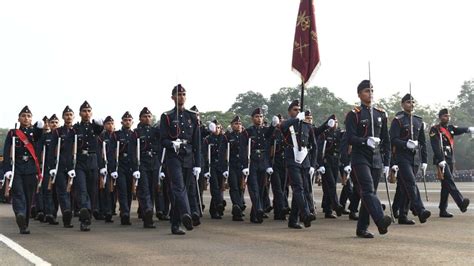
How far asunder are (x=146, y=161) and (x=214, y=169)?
11.5 feet

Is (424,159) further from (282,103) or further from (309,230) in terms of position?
(282,103)

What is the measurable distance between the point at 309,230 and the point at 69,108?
5211 mm

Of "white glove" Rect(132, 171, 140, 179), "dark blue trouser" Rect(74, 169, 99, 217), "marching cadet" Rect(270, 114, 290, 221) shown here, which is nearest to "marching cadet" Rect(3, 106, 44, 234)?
"dark blue trouser" Rect(74, 169, 99, 217)

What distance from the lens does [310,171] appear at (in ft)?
43.0

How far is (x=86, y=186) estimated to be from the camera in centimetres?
1405

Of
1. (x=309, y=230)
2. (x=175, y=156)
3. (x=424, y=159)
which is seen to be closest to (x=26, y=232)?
(x=175, y=156)

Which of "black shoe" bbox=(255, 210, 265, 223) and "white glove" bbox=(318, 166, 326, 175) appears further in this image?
"white glove" bbox=(318, 166, 326, 175)

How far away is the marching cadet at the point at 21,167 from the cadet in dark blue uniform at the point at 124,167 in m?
2.02

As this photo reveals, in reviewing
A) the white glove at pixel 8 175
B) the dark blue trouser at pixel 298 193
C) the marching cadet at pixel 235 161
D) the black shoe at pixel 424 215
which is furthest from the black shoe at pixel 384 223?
the white glove at pixel 8 175

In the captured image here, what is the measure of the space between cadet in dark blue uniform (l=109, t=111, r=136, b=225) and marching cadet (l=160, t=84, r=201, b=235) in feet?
8.31

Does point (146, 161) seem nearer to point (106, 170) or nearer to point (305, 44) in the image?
point (106, 170)

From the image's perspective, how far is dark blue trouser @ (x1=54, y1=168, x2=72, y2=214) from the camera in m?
14.1

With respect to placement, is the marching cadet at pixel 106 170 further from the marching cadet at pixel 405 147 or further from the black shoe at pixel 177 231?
the marching cadet at pixel 405 147

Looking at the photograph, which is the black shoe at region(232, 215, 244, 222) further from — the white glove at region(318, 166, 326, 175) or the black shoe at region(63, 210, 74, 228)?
the black shoe at region(63, 210, 74, 228)
